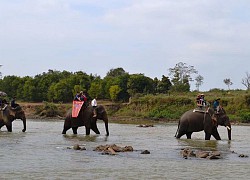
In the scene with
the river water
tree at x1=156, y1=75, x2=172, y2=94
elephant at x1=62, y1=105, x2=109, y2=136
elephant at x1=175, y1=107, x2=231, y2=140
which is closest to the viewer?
the river water

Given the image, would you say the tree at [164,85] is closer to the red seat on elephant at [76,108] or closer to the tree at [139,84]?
the tree at [139,84]

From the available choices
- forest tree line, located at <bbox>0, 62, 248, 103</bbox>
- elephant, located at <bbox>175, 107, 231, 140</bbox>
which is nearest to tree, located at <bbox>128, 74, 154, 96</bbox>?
forest tree line, located at <bbox>0, 62, 248, 103</bbox>

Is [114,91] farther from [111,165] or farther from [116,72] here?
[111,165]

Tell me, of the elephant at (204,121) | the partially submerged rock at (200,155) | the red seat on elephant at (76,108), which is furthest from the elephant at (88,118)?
the partially submerged rock at (200,155)

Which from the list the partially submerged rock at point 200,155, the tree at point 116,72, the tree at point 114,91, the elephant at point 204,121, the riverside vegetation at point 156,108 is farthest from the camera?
the tree at point 116,72

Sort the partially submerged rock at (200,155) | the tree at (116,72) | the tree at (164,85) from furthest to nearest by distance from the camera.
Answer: the tree at (116,72) < the tree at (164,85) < the partially submerged rock at (200,155)

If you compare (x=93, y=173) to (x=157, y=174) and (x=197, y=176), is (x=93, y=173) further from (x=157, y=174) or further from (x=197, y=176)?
(x=197, y=176)

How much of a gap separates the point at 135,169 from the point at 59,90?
6825 centimetres

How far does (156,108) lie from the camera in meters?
68.8

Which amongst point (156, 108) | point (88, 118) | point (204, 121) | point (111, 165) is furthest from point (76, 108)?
point (156, 108)

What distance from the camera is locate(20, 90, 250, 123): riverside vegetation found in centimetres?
6328

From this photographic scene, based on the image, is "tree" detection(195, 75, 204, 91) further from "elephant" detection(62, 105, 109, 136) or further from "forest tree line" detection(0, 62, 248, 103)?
"elephant" detection(62, 105, 109, 136)

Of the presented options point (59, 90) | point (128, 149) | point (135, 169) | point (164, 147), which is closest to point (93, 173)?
point (135, 169)

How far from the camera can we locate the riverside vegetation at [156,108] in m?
63.3
